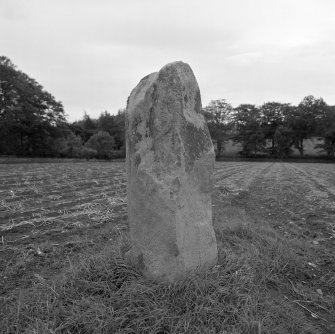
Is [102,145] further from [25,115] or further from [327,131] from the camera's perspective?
[327,131]

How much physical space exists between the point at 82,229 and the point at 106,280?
11.8ft

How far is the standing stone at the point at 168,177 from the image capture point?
11.7 feet

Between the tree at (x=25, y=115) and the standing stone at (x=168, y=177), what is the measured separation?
158ft

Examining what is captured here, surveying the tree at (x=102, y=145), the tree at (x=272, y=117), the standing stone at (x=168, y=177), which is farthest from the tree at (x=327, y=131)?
the standing stone at (x=168, y=177)

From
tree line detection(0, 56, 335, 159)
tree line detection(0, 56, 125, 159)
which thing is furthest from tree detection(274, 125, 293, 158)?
tree line detection(0, 56, 125, 159)

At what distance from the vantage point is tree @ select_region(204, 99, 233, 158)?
73.9m

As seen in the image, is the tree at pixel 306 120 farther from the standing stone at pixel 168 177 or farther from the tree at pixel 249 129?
the standing stone at pixel 168 177

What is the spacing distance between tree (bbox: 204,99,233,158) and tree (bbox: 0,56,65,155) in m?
37.1

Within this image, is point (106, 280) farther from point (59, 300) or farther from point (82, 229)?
point (82, 229)

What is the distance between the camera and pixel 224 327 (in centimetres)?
288

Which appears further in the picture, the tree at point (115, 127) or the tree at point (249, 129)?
the tree at point (249, 129)

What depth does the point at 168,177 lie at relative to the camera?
356cm

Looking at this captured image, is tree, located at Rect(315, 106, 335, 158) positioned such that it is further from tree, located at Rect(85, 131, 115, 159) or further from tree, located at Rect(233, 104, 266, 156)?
tree, located at Rect(85, 131, 115, 159)

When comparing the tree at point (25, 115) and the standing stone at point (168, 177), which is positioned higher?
the tree at point (25, 115)
